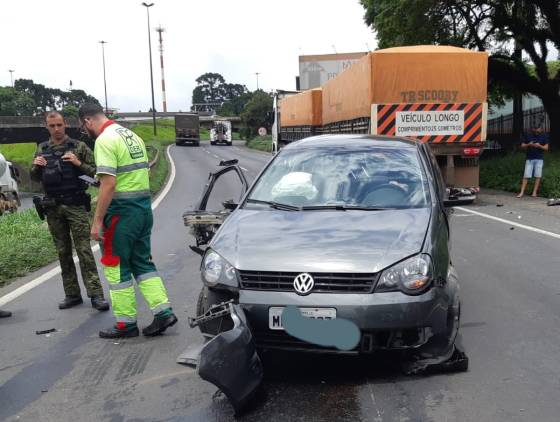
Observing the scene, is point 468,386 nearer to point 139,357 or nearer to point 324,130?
point 139,357

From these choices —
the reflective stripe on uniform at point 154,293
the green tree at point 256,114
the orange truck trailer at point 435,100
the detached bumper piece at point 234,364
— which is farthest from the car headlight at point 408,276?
the green tree at point 256,114

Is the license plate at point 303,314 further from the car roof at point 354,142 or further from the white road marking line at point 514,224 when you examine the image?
the white road marking line at point 514,224

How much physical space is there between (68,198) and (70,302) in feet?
3.38

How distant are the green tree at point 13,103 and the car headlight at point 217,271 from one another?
110 metres

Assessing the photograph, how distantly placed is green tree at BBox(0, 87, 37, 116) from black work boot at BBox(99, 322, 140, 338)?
108444 mm

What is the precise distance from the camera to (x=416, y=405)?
3.42 meters

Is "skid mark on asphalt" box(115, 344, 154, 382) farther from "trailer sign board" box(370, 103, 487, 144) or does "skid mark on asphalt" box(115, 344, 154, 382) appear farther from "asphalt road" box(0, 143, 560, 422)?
"trailer sign board" box(370, 103, 487, 144)

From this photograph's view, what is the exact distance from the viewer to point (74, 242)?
5883 millimetres

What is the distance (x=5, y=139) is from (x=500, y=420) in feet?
185

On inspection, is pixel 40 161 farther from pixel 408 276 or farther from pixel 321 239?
pixel 408 276

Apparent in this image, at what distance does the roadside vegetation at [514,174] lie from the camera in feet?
47.1

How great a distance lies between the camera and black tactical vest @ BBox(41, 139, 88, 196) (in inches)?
227

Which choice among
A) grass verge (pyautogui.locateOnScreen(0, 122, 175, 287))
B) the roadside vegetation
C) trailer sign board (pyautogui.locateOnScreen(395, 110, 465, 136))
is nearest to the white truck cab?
grass verge (pyautogui.locateOnScreen(0, 122, 175, 287))

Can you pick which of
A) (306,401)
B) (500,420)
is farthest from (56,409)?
(500,420)
